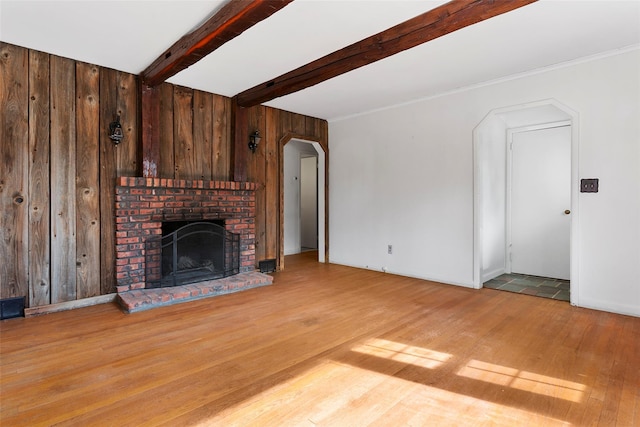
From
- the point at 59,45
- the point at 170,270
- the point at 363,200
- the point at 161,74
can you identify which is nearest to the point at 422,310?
the point at 363,200

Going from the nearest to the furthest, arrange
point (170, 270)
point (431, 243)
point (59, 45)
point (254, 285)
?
1. point (59, 45)
2. point (170, 270)
3. point (254, 285)
4. point (431, 243)

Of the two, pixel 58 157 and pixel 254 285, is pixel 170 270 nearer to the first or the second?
pixel 254 285

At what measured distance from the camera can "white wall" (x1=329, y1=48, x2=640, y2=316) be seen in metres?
3.13

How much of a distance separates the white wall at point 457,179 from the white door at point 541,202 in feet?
4.01

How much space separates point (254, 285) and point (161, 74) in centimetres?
255

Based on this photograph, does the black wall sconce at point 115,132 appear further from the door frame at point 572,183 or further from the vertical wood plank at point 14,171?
the door frame at point 572,183

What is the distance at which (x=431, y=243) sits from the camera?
14.9 feet

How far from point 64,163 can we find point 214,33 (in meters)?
2.15

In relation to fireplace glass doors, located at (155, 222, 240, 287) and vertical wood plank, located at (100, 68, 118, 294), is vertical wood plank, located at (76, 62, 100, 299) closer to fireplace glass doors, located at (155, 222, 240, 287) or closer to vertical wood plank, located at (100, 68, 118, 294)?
vertical wood plank, located at (100, 68, 118, 294)

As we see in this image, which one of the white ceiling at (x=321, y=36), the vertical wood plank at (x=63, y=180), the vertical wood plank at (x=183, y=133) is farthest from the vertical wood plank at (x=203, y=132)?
the vertical wood plank at (x=63, y=180)

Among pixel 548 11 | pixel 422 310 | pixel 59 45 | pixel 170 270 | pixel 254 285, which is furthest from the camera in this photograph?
pixel 254 285

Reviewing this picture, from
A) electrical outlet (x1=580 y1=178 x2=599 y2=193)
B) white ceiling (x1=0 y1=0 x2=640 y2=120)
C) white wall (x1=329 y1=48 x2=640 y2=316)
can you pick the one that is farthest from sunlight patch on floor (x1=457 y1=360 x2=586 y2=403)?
white ceiling (x1=0 y1=0 x2=640 y2=120)

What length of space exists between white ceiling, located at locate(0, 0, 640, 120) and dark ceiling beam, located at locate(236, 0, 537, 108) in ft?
0.23

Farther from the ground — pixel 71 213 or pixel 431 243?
pixel 71 213
